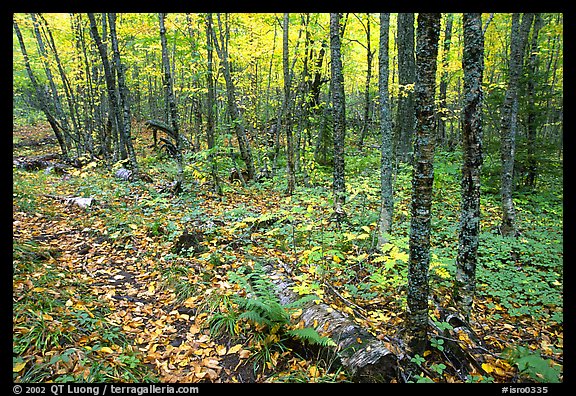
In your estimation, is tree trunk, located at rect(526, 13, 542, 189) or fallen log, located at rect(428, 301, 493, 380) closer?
fallen log, located at rect(428, 301, 493, 380)

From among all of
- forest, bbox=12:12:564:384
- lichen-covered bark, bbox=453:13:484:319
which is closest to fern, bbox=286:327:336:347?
forest, bbox=12:12:564:384

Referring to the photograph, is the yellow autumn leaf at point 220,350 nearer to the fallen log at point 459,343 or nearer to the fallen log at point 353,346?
the fallen log at point 353,346

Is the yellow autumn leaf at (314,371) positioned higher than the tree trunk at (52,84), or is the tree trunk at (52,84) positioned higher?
the tree trunk at (52,84)

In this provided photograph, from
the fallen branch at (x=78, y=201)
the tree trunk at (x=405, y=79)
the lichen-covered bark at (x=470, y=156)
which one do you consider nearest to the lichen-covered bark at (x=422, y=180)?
the lichen-covered bark at (x=470, y=156)

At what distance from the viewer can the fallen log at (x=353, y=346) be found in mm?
3555

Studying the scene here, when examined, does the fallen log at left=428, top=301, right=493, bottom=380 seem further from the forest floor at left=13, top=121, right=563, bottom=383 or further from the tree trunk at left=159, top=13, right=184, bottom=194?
the tree trunk at left=159, top=13, right=184, bottom=194

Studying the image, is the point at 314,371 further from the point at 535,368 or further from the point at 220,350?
the point at 535,368

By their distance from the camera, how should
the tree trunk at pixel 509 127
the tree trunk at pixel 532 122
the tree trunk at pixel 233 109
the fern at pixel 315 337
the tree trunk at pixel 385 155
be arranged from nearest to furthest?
1. the fern at pixel 315 337
2. the tree trunk at pixel 385 155
3. the tree trunk at pixel 509 127
4. the tree trunk at pixel 532 122
5. the tree trunk at pixel 233 109

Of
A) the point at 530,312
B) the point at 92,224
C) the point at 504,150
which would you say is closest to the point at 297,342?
the point at 530,312

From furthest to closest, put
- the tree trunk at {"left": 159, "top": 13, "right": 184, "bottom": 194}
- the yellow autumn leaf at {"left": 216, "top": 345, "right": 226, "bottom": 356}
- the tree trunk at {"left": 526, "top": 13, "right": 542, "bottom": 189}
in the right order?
the tree trunk at {"left": 526, "top": 13, "right": 542, "bottom": 189} → the tree trunk at {"left": 159, "top": 13, "right": 184, "bottom": 194} → the yellow autumn leaf at {"left": 216, "top": 345, "right": 226, "bottom": 356}

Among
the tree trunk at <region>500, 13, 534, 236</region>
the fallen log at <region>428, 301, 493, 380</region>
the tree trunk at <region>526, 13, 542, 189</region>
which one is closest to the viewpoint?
the fallen log at <region>428, 301, 493, 380</region>

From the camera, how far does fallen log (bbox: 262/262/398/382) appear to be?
3555 mm

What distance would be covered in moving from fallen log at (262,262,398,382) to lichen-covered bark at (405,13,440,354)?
584mm

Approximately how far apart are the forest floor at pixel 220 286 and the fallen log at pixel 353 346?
0.66 ft
